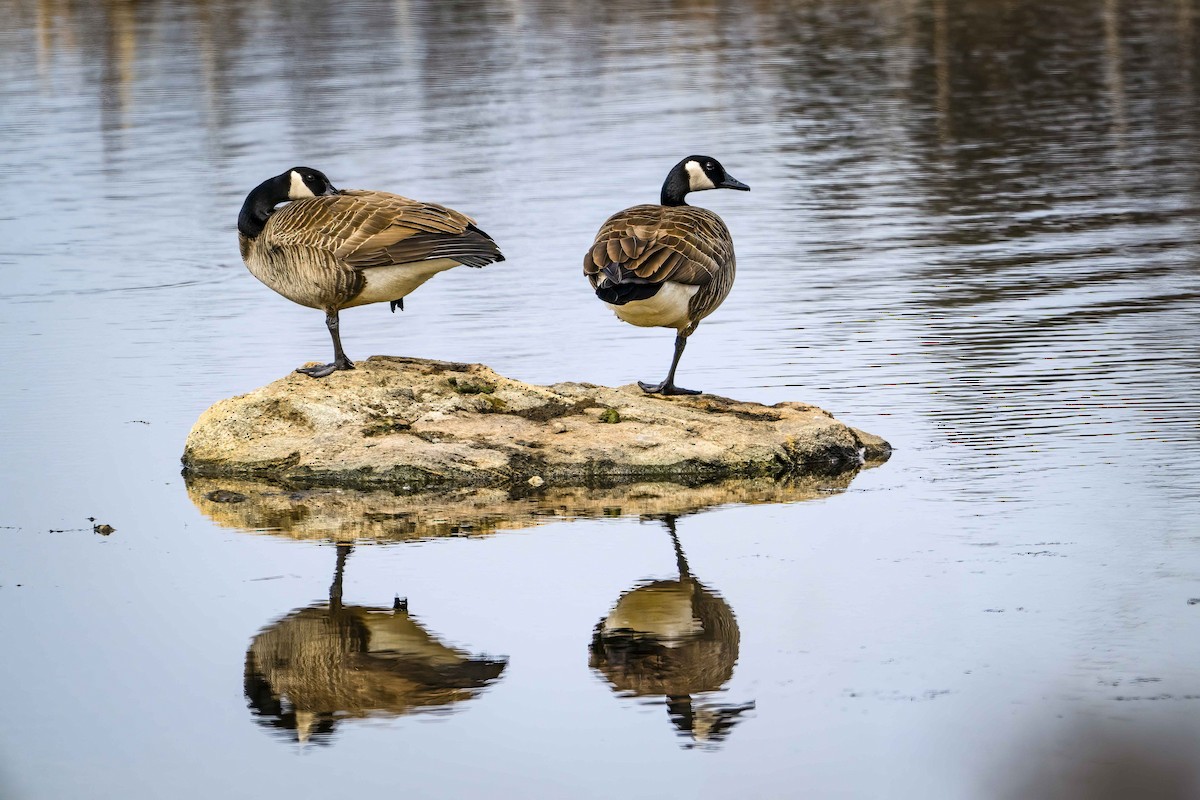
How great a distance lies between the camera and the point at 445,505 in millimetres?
8945

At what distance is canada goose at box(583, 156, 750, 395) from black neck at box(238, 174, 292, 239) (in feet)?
6.05

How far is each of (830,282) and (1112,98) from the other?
13163 millimetres

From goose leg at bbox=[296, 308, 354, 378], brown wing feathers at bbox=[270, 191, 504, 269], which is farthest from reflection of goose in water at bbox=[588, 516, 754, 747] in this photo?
goose leg at bbox=[296, 308, 354, 378]

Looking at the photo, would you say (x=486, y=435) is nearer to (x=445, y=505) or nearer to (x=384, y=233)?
(x=445, y=505)

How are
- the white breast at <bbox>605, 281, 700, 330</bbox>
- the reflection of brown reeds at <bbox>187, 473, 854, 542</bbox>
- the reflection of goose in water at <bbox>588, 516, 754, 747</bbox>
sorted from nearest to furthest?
the reflection of goose in water at <bbox>588, 516, 754, 747</bbox> < the reflection of brown reeds at <bbox>187, 473, 854, 542</bbox> < the white breast at <bbox>605, 281, 700, 330</bbox>

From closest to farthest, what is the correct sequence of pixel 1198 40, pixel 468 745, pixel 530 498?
pixel 468 745, pixel 530 498, pixel 1198 40

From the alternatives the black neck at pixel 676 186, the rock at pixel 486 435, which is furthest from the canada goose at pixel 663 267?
the rock at pixel 486 435

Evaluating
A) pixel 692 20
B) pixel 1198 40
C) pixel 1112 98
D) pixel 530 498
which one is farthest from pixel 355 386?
pixel 692 20

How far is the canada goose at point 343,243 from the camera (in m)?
9.43

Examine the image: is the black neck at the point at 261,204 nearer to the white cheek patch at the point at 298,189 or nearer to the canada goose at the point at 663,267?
the white cheek patch at the point at 298,189

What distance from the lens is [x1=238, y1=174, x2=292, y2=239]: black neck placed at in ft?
32.9

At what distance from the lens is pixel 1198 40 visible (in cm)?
3294

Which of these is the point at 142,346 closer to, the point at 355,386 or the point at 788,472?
the point at 355,386

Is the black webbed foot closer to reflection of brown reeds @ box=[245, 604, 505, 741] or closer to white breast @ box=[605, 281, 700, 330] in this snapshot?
white breast @ box=[605, 281, 700, 330]
